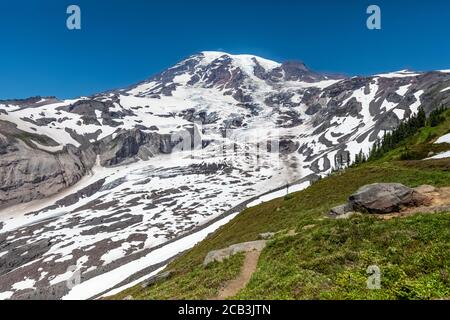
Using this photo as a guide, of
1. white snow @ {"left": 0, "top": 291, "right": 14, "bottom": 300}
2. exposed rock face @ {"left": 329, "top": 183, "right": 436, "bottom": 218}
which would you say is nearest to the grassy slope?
exposed rock face @ {"left": 329, "top": 183, "right": 436, "bottom": 218}

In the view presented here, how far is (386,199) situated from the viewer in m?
32.2

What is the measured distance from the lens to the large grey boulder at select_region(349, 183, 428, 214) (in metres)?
31.7

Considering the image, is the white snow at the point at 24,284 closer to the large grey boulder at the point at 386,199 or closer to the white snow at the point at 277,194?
the white snow at the point at 277,194

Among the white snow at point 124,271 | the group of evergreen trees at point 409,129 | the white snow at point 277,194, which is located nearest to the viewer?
the white snow at point 124,271

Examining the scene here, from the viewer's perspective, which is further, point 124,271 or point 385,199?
point 124,271

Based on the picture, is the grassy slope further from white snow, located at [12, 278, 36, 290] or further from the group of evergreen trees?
the group of evergreen trees

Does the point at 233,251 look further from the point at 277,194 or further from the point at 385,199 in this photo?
the point at 277,194

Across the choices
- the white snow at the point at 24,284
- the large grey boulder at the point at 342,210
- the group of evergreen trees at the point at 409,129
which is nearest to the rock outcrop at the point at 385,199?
the large grey boulder at the point at 342,210

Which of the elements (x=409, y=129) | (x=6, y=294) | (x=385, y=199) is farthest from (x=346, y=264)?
(x=409, y=129)

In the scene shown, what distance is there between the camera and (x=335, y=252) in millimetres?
22062

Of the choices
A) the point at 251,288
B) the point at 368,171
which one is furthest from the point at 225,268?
the point at 368,171

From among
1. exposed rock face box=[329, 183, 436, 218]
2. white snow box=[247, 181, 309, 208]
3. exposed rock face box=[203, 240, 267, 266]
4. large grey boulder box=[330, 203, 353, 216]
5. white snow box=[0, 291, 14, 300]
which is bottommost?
white snow box=[0, 291, 14, 300]

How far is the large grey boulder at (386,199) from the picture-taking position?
31656mm
